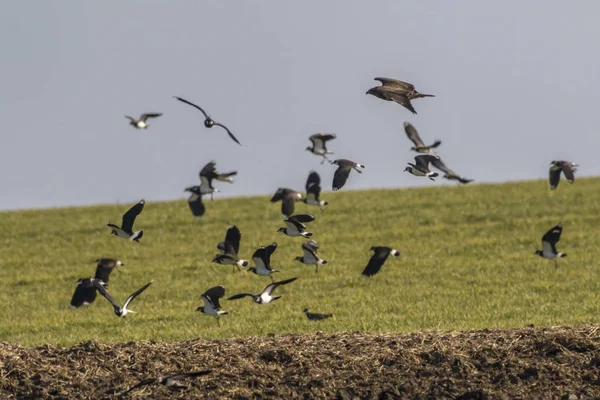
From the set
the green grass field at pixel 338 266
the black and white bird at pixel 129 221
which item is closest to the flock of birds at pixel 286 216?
the black and white bird at pixel 129 221

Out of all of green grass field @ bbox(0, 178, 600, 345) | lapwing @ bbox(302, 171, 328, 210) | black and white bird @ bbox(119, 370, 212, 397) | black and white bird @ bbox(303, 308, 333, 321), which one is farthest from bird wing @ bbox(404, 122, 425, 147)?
black and white bird @ bbox(119, 370, 212, 397)

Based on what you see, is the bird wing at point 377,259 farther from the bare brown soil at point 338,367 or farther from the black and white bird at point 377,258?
the bare brown soil at point 338,367

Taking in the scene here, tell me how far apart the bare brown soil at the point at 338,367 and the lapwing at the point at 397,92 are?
2.55 m

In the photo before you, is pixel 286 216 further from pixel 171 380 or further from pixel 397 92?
pixel 171 380

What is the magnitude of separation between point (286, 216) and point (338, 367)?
3.30 metres

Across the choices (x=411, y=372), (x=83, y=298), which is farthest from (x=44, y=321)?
(x=411, y=372)

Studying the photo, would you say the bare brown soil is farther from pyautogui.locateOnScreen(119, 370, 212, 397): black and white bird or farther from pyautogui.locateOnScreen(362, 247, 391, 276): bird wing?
pyautogui.locateOnScreen(362, 247, 391, 276): bird wing

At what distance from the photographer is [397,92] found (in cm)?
1181

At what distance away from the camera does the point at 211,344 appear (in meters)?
11.4

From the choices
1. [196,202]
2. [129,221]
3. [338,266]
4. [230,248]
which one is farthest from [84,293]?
[338,266]

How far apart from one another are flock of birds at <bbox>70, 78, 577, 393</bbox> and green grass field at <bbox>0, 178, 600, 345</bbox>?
4.28ft

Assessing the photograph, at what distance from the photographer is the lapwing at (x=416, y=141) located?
46.6 feet

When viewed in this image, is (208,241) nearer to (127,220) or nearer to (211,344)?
(127,220)

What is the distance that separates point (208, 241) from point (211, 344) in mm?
12679
